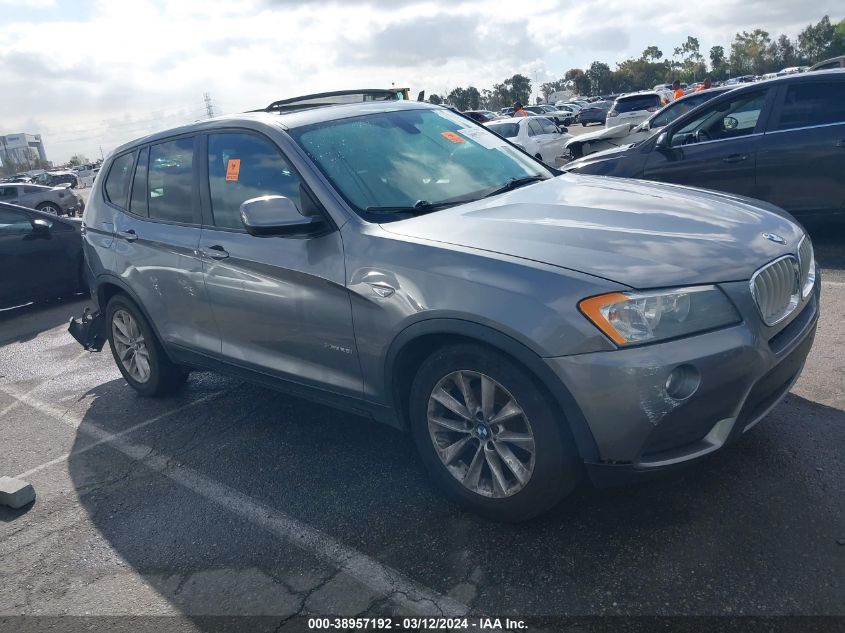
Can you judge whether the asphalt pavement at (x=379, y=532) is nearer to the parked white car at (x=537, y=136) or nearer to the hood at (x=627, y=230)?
the hood at (x=627, y=230)

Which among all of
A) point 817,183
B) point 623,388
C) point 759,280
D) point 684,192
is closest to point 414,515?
point 623,388

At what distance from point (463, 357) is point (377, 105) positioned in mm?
2084

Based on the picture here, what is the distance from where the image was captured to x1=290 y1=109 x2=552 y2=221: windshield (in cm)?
376

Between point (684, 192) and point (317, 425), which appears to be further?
point (317, 425)

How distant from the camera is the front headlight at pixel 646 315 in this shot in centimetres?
276

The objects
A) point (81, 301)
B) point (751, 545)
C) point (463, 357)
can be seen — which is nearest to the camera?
point (751, 545)

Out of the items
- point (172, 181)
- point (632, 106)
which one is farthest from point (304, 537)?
point (632, 106)

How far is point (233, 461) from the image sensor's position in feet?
14.3

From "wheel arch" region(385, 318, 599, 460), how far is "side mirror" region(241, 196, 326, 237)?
2.44 feet

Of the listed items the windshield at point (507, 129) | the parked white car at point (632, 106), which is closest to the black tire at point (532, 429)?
the windshield at point (507, 129)

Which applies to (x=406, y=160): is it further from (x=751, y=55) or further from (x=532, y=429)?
(x=751, y=55)

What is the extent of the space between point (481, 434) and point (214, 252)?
197 cm

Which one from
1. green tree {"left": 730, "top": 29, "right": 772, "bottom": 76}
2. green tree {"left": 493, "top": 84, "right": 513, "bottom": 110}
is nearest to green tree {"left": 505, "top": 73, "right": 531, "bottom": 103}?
green tree {"left": 493, "top": 84, "right": 513, "bottom": 110}

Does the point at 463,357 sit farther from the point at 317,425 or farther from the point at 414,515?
the point at 317,425
